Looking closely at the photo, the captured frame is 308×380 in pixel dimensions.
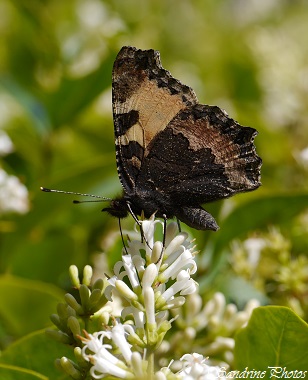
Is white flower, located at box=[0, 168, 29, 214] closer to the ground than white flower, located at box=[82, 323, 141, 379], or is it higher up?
higher up

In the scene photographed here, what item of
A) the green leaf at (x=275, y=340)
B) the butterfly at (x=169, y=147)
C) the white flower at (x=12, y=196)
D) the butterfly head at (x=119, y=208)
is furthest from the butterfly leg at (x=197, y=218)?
the white flower at (x=12, y=196)

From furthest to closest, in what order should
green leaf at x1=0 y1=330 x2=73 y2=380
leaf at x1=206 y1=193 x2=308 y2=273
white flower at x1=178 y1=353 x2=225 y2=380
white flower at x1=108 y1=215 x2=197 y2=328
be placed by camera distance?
1. leaf at x1=206 y1=193 x2=308 y2=273
2. green leaf at x1=0 y1=330 x2=73 y2=380
3. white flower at x1=108 y1=215 x2=197 y2=328
4. white flower at x1=178 y1=353 x2=225 y2=380

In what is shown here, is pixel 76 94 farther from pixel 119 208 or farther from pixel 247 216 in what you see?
pixel 119 208

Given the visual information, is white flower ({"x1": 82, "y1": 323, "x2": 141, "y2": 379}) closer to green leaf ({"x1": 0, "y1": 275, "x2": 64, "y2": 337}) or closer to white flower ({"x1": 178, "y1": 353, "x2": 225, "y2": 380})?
white flower ({"x1": 178, "y1": 353, "x2": 225, "y2": 380})

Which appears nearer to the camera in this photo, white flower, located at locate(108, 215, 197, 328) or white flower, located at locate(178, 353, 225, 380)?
white flower, located at locate(178, 353, 225, 380)

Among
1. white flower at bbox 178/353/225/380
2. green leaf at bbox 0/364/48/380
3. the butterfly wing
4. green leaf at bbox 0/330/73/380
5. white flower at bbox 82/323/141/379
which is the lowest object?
white flower at bbox 178/353/225/380

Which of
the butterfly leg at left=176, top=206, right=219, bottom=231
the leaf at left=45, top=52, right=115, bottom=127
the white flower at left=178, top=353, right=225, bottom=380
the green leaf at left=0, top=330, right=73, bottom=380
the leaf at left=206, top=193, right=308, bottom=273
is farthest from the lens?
the leaf at left=45, top=52, right=115, bottom=127

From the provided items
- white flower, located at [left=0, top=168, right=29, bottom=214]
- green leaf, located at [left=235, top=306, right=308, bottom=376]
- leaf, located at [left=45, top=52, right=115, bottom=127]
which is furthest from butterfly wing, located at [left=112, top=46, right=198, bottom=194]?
leaf, located at [left=45, top=52, right=115, bottom=127]
